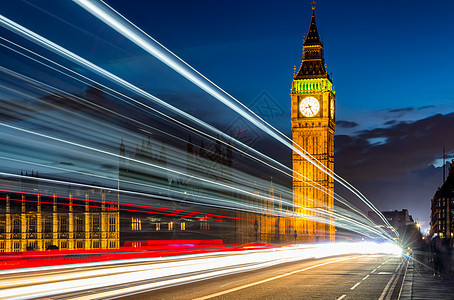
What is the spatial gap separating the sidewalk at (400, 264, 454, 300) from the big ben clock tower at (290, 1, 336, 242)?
7774 cm

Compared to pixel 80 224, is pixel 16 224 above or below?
above

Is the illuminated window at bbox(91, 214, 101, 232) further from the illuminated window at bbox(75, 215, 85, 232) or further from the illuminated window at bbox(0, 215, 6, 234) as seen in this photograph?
the illuminated window at bbox(0, 215, 6, 234)

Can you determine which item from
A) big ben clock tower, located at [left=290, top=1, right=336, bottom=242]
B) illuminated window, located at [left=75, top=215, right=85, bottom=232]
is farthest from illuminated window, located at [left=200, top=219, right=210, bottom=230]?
big ben clock tower, located at [left=290, top=1, right=336, bottom=242]

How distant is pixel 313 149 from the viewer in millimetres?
102625

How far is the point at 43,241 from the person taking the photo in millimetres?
33969

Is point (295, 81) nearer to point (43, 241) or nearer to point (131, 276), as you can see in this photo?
point (43, 241)

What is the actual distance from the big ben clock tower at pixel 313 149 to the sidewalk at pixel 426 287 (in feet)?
255

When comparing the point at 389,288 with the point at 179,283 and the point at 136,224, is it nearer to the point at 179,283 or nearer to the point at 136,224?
the point at 179,283

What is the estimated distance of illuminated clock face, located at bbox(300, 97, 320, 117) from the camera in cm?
10350

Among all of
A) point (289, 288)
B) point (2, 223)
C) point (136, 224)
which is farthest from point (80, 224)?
point (289, 288)

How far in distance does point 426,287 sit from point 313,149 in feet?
279

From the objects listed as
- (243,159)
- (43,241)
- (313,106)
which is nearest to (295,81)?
(313,106)

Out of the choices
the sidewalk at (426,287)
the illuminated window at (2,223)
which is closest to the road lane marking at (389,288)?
the sidewalk at (426,287)

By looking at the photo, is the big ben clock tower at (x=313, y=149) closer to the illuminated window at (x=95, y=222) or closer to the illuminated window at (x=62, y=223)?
the illuminated window at (x=95, y=222)
